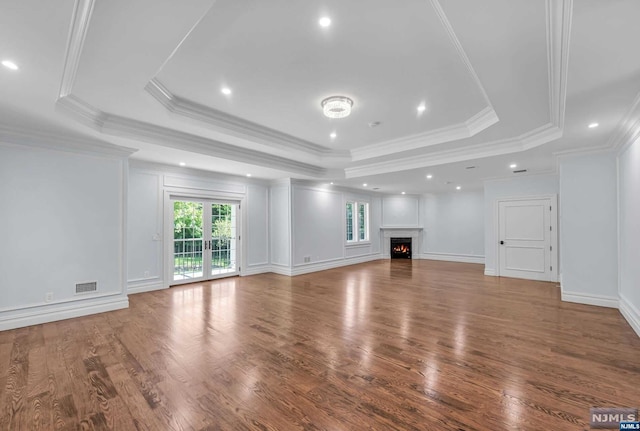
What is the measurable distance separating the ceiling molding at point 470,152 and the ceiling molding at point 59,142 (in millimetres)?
4776

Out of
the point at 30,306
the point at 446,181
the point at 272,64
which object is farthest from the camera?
the point at 446,181

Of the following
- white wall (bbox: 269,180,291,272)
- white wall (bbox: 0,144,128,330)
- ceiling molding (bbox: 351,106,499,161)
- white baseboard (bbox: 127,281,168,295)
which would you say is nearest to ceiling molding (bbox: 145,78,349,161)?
ceiling molding (bbox: 351,106,499,161)

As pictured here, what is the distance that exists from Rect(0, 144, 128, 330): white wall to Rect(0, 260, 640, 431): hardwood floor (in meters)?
0.36

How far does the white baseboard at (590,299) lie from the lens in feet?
14.8

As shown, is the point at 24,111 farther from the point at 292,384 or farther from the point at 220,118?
the point at 292,384

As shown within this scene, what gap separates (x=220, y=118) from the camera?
4.03 metres

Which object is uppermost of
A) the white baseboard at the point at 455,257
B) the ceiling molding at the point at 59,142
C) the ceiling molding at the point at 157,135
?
the ceiling molding at the point at 157,135

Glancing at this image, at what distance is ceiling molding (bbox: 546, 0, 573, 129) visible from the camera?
1.72 meters

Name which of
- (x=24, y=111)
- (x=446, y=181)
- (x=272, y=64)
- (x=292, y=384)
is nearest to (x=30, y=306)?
(x=24, y=111)

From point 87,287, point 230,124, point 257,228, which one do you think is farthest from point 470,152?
point 87,287

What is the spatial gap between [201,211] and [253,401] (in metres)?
5.30

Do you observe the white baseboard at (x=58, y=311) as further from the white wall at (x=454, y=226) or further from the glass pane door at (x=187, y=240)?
the white wall at (x=454, y=226)

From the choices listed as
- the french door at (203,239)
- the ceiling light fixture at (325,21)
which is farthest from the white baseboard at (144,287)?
the ceiling light fixture at (325,21)

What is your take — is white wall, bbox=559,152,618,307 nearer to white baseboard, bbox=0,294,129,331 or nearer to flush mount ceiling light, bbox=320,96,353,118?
flush mount ceiling light, bbox=320,96,353,118
